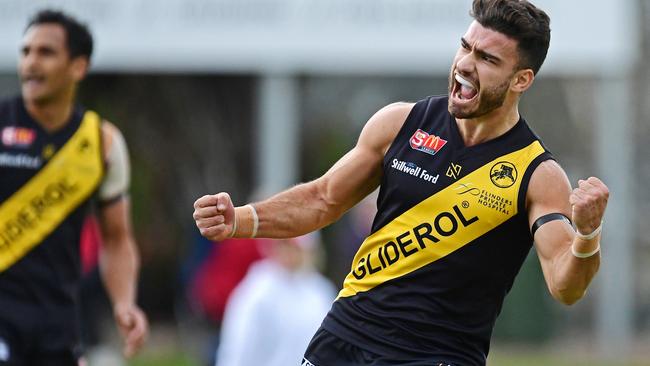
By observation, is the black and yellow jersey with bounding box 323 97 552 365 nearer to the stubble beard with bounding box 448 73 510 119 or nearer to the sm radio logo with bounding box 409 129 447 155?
the sm radio logo with bounding box 409 129 447 155

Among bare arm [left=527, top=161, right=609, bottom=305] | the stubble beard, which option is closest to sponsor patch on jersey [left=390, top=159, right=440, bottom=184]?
the stubble beard

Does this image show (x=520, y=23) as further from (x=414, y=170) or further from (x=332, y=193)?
(x=332, y=193)

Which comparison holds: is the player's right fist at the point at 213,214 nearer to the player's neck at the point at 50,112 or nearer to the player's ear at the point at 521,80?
the player's ear at the point at 521,80

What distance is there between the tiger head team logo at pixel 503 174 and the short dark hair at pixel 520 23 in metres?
0.42

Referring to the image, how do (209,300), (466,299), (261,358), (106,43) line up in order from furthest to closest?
1. (106,43)
2. (209,300)
3. (261,358)
4. (466,299)

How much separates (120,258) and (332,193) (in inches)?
82.5

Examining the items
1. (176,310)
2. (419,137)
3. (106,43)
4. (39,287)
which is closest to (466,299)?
(419,137)

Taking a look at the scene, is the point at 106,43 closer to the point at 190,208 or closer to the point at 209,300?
the point at 190,208

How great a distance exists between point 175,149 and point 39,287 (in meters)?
11.9

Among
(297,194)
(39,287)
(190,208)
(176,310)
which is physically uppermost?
(297,194)

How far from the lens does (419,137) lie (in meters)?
5.86

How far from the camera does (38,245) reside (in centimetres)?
729

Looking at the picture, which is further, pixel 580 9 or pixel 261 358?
pixel 580 9

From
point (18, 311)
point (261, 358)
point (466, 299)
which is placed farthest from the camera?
point (261, 358)
